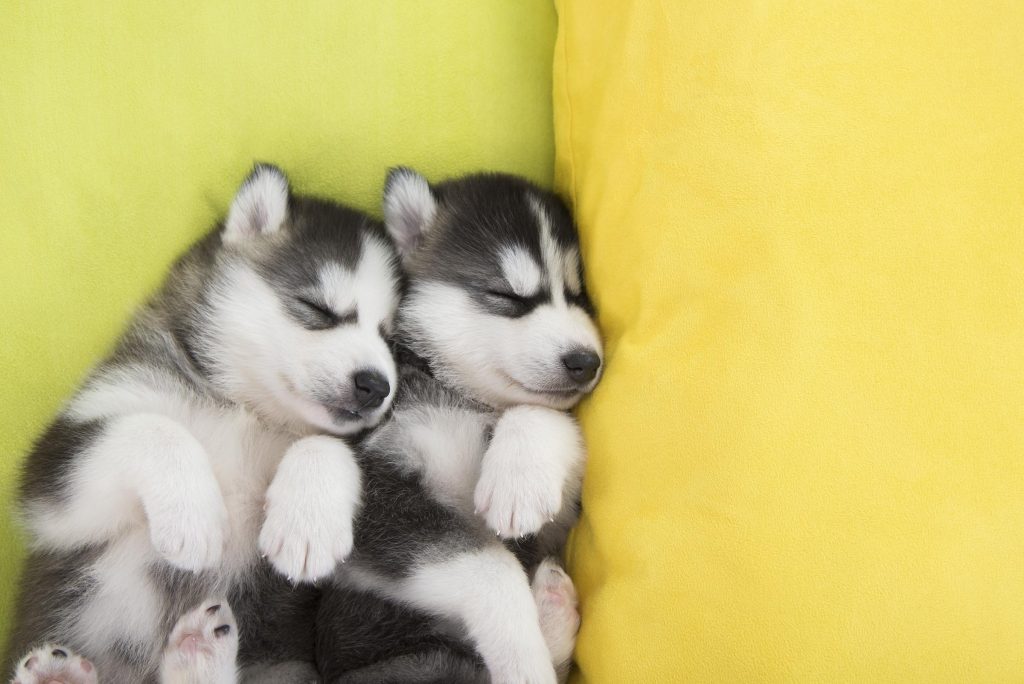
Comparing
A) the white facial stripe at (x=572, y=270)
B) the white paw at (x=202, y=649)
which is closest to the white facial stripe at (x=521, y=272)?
the white facial stripe at (x=572, y=270)

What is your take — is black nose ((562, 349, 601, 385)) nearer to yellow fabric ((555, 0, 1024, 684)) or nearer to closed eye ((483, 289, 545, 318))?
yellow fabric ((555, 0, 1024, 684))

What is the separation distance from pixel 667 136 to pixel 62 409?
1.78 m

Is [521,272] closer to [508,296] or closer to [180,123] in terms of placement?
[508,296]

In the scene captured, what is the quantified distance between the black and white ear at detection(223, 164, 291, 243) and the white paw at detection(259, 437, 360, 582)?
0.82 metres

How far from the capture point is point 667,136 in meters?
2.05

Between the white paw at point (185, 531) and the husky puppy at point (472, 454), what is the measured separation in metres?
0.36

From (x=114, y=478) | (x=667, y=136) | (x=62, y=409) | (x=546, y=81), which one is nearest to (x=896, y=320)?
(x=667, y=136)

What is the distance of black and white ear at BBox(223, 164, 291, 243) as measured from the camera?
247cm

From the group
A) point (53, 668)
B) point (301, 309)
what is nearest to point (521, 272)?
point (301, 309)

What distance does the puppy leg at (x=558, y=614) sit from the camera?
82.4 inches

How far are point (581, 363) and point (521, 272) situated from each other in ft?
1.19

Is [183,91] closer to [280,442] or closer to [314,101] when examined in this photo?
[314,101]

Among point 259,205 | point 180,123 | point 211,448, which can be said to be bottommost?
point 211,448

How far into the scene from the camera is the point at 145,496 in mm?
1930
